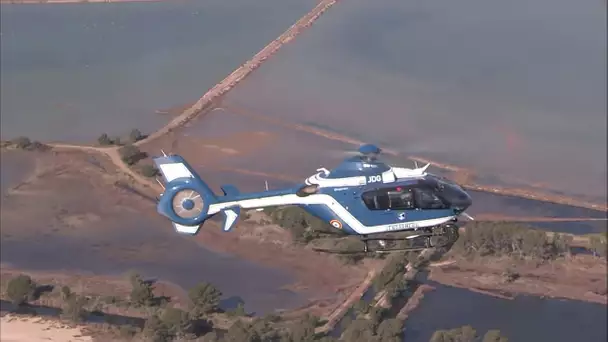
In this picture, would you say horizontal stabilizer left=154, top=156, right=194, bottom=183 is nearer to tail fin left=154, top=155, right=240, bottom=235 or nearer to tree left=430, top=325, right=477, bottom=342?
tail fin left=154, top=155, right=240, bottom=235

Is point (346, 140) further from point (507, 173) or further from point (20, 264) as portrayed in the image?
point (20, 264)

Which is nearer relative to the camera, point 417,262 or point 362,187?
A: point 362,187

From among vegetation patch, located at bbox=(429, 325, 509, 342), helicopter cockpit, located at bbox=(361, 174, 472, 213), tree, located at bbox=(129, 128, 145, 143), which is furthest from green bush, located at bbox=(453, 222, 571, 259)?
tree, located at bbox=(129, 128, 145, 143)

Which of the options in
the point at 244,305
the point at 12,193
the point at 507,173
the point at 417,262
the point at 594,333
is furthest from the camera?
the point at 12,193

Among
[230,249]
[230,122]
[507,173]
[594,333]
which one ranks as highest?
[230,122]

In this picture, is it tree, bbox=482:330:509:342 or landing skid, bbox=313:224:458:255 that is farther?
tree, bbox=482:330:509:342

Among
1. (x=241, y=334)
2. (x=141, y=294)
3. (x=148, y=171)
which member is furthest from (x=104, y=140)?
(x=241, y=334)

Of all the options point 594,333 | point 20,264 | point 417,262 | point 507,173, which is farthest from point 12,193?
point 594,333

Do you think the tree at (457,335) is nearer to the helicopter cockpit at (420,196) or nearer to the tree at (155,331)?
the helicopter cockpit at (420,196)
